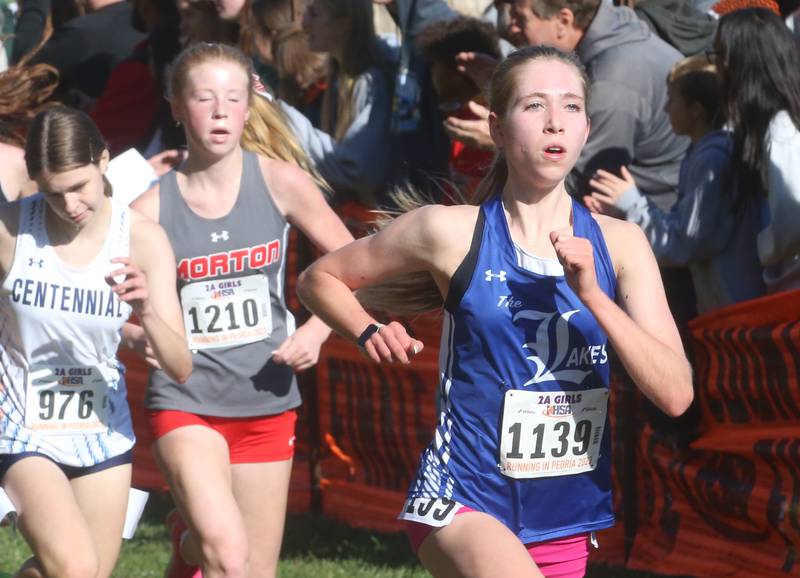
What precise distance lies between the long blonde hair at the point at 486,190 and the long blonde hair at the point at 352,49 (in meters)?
2.76

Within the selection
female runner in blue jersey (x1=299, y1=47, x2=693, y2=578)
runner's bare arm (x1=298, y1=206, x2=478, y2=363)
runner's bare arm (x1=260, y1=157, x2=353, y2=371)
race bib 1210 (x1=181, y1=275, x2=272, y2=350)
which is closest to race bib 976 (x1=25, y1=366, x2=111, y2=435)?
race bib 1210 (x1=181, y1=275, x2=272, y2=350)

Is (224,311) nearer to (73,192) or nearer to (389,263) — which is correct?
(73,192)

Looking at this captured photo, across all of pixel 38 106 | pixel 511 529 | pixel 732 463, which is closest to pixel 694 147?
pixel 732 463

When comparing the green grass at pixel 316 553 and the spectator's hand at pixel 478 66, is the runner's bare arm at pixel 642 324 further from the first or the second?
the green grass at pixel 316 553

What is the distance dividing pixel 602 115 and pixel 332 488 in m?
2.92

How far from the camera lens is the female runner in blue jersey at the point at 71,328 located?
16.4 feet

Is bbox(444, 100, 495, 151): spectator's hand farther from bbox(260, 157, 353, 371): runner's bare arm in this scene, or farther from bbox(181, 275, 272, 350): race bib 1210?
bbox(181, 275, 272, 350): race bib 1210

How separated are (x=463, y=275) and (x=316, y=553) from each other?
3.63m

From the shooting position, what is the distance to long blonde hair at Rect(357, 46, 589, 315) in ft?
13.4

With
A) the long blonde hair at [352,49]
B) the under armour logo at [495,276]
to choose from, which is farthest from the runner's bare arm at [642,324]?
the long blonde hair at [352,49]

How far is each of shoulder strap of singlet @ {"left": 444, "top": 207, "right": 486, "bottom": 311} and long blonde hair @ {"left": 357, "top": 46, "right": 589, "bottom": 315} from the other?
0.27 m

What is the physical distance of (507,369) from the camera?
3.94 metres

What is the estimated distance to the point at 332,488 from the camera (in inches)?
316

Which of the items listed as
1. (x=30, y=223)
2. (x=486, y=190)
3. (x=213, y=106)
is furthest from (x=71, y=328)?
(x=486, y=190)
